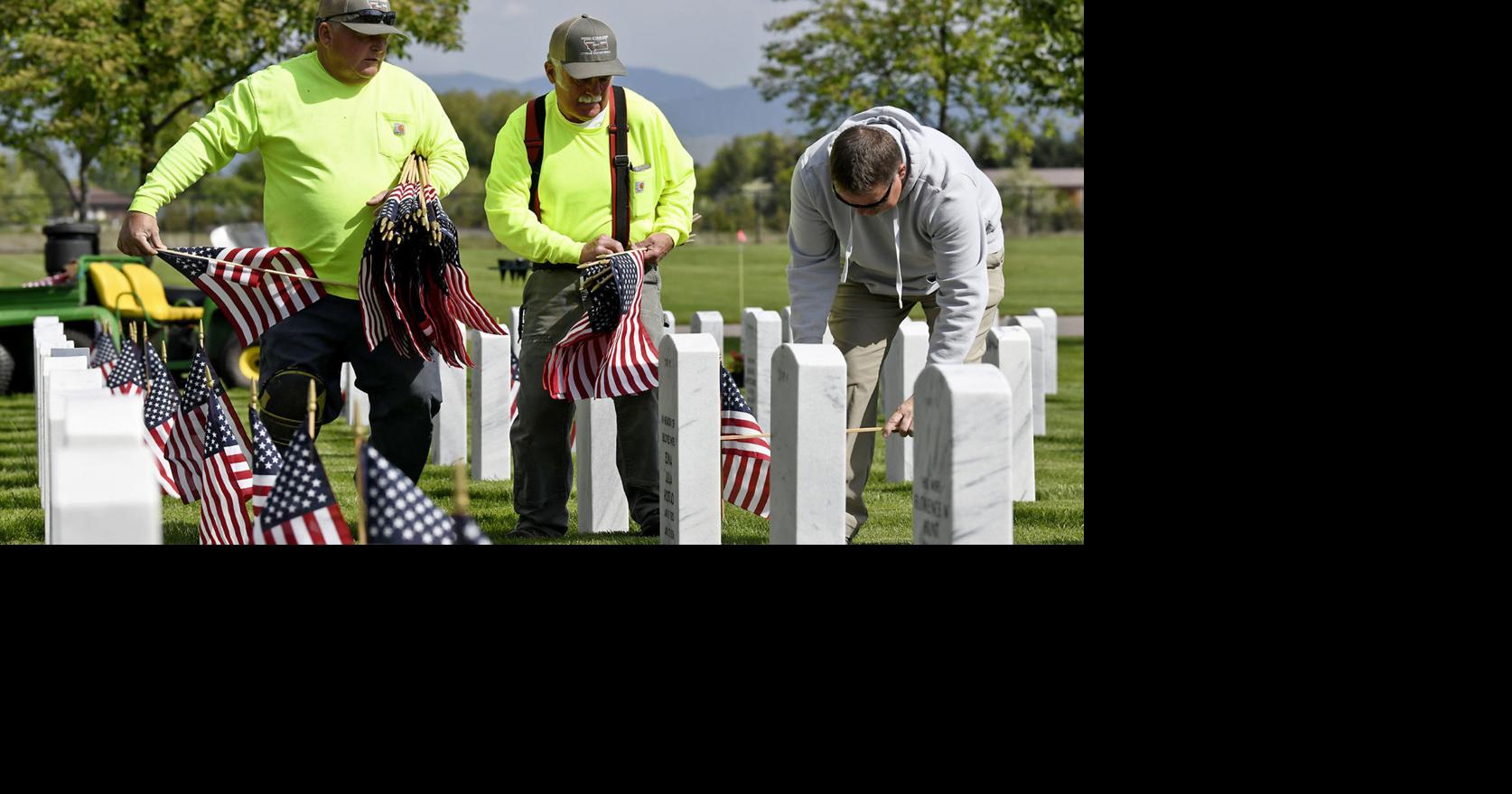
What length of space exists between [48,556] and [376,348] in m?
2.97

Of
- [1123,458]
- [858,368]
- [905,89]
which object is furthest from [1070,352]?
[1123,458]

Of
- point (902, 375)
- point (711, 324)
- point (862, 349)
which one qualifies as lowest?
point (902, 375)

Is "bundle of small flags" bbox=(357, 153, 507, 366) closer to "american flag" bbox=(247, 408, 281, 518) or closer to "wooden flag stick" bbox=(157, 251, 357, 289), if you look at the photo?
"wooden flag stick" bbox=(157, 251, 357, 289)

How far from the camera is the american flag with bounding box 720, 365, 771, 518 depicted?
209 inches

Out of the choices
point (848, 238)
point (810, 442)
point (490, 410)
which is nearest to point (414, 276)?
point (848, 238)

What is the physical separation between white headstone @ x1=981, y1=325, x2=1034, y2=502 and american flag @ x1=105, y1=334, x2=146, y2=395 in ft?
12.6

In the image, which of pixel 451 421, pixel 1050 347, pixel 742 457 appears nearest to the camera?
pixel 742 457

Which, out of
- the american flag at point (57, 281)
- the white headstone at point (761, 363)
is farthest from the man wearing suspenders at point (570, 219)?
the american flag at point (57, 281)

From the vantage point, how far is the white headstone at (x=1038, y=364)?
417 inches

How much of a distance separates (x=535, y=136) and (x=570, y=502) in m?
2.14

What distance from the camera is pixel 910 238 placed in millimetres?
5520

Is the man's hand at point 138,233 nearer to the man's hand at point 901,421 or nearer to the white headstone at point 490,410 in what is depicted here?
the man's hand at point 901,421

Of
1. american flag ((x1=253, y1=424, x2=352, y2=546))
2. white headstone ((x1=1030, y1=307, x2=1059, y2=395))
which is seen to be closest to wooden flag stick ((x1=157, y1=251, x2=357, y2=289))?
american flag ((x1=253, y1=424, x2=352, y2=546))

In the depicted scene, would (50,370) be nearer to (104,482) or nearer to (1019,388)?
(104,482)
